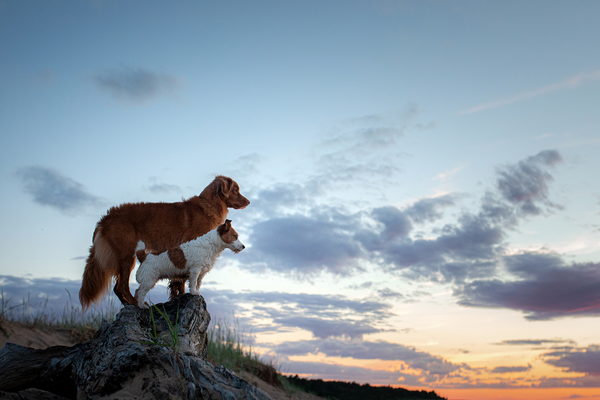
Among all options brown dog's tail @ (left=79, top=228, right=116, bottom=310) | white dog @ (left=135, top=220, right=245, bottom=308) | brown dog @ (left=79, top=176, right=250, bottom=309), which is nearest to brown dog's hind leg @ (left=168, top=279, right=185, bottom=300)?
brown dog @ (left=79, top=176, right=250, bottom=309)

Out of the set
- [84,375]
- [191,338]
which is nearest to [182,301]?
[191,338]

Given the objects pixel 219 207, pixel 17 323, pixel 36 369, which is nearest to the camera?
pixel 36 369

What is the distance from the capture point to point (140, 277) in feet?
21.9

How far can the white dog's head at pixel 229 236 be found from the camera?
6.80 meters

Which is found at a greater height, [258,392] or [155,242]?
[155,242]

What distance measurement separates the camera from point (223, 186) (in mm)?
8359

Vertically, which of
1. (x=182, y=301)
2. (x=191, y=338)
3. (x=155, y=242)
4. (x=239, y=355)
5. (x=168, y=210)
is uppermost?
(x=168, y=210)

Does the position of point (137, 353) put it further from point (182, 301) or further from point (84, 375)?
point (182, 301)

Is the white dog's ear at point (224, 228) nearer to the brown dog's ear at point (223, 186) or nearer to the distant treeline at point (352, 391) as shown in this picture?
the brown dog's ear at point (223, 186)

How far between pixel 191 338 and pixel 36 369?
85.6 inches

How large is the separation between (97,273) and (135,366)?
3960mm

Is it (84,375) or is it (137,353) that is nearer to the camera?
(137,353)

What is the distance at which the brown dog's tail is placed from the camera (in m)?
7.55

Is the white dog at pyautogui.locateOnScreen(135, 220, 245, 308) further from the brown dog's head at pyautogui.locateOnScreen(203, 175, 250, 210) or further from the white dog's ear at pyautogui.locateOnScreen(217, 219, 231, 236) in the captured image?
the brown dog's head at pyautogui.locateOnScreen(203, 175, 250, 210)
